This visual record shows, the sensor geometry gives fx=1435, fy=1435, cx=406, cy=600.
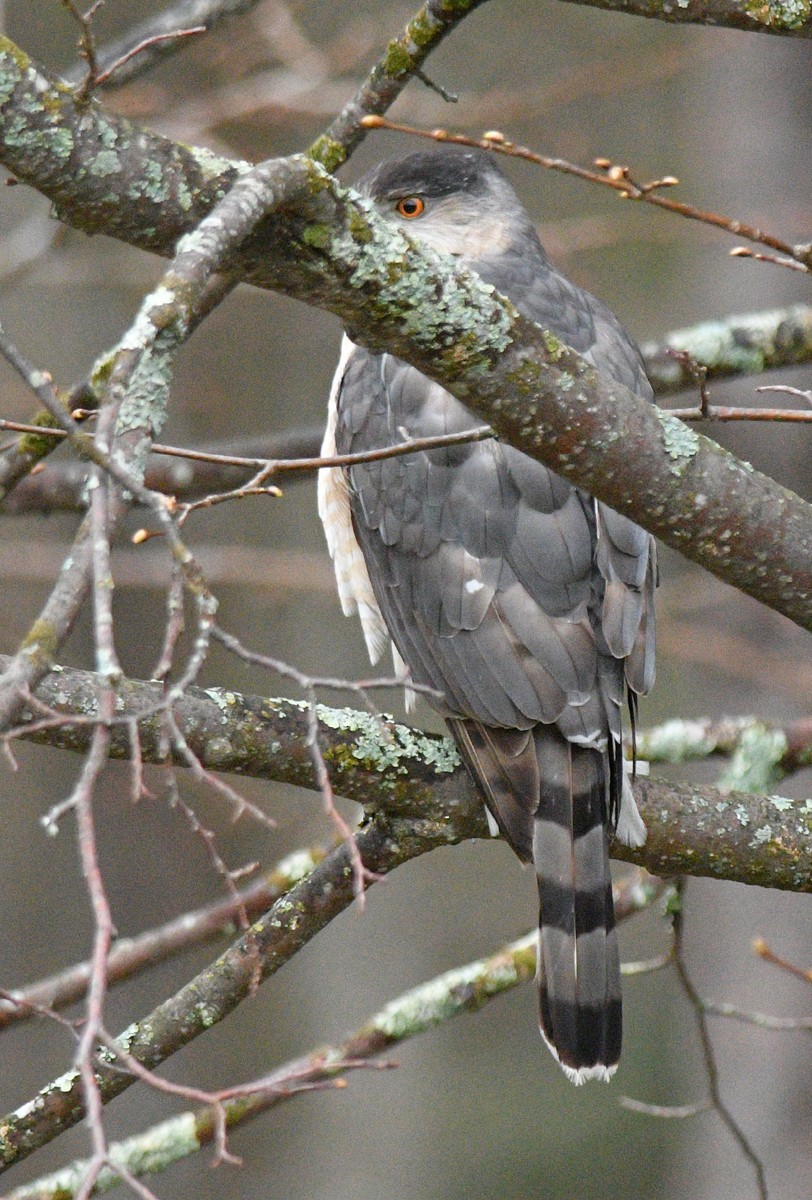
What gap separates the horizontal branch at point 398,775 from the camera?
7.48 feet

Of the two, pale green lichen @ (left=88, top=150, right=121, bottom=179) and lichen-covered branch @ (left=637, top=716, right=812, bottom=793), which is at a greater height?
pale green lichen @ (left=88, top=150, right=121, bottom=179)

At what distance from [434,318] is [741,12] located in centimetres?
73

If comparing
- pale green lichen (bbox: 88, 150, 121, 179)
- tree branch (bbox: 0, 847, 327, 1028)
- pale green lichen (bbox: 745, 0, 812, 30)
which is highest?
pale green lichen (bbox: 745, 0, 812, 30)

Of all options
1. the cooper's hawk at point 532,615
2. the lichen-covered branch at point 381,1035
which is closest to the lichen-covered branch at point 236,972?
the cooper's hawk at point 532,615

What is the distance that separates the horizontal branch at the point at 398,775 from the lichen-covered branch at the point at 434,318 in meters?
0.49

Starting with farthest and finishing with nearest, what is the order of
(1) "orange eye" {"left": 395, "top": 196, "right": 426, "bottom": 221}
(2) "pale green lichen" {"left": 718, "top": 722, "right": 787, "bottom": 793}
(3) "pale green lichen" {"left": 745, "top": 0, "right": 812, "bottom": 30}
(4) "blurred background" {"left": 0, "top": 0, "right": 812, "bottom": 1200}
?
(4) "blurred background" {"left": 0, "top": 0, "right": 812, "bottom": 1200} < (1) "orange eye" {"left": 395, "top": 196, "right": 426, "bottom": 221} < (2) "pale green lichen" {"left": 718, "top": 722, "right": 787, "bottom": 793} < (3) "pale green lichen" {"left": 745, "top": 0, "right": 812, "bottom": 30}

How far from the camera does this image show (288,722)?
2375 mm

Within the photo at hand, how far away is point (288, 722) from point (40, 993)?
1292 millimetres

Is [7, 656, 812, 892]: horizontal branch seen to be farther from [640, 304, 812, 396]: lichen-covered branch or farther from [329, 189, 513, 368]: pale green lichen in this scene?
[640, 304, 812, 396]: lichen-covered branch

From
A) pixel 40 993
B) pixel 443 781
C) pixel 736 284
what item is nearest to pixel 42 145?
pixel 443 781

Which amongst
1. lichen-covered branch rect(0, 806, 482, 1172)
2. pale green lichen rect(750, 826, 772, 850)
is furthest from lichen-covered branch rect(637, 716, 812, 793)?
lichen-covered branch rect(0, 806, 482, 1172)

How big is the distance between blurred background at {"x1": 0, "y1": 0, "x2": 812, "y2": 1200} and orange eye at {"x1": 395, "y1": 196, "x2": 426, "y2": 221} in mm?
1202

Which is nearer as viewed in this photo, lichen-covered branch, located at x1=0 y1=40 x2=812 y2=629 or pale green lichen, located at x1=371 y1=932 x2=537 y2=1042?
lichen-covered branch, located at x1=0 y1=40 x2=812 y2=629

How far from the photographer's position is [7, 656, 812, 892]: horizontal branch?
7.48 ft
